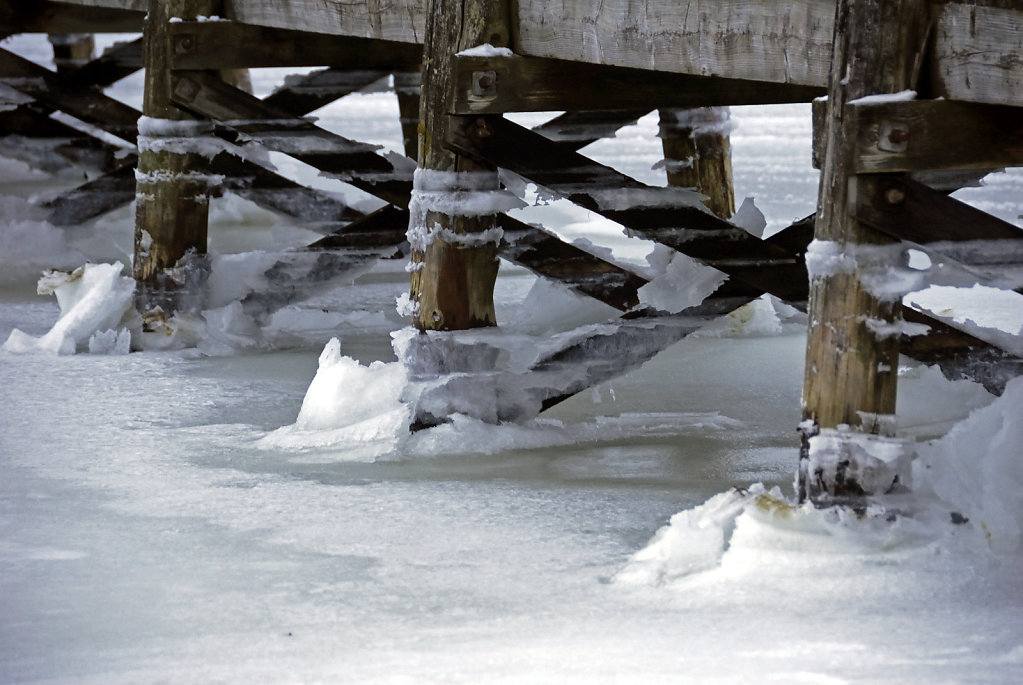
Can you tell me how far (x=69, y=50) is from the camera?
11.3 metres

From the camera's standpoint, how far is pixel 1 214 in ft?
29.1

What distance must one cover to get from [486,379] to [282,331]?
2239mm

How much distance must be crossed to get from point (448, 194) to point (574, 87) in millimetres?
515

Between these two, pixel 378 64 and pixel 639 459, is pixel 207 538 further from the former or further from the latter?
pixel 378 64

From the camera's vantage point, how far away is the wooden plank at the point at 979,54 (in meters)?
3.27

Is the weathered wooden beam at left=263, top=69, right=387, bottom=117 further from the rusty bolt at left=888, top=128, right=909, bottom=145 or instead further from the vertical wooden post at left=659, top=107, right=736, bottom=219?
the rusty bolt at left=888, top=128, right=909, bottom=145

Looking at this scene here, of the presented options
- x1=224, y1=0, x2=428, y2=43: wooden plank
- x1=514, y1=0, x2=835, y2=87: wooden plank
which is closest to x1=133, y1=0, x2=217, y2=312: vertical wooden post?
x1=224, y1=0, x2=428, y2=43: wooden plank

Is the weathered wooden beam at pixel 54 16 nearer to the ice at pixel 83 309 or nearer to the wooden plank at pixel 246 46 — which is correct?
the wooden plank at pixel 246 46

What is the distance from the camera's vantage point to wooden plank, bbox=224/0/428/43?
530cm

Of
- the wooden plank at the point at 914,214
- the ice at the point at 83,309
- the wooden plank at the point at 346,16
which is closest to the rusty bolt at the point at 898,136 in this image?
the wooden plank at the point at 914,214

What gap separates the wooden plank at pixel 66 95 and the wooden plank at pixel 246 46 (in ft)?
7.04

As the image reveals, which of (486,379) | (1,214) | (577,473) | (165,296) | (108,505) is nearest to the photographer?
(108,505)

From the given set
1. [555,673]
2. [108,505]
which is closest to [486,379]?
[108,505]

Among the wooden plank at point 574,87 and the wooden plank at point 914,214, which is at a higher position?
the wooden plank at point 574,87
